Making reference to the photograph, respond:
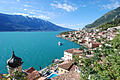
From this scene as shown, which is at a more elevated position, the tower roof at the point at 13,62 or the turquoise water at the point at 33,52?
the tower roof at the point at 13,62

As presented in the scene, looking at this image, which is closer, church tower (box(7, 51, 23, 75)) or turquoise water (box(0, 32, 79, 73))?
church tower (box(7, 51, 23, 75))

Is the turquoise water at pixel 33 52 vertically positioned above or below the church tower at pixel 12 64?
below

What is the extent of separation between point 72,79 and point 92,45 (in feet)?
129

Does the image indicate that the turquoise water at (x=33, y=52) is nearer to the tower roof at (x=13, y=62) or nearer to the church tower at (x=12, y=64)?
the church tower at (x=12, y=64)

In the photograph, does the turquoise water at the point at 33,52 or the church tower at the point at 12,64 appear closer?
the church tower at the point at 12,64

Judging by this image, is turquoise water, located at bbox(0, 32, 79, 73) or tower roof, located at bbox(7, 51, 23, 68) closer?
tower roof, located at bbox(7, 51, 23, 68)

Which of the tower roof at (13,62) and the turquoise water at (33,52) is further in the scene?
the turquoise water at (33,52)

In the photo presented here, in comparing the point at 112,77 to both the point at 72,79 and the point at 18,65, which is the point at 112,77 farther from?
the point at 18,65

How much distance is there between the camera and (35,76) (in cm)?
1596

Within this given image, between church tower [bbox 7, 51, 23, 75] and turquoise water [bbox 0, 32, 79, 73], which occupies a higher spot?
church tower [bbox 7, 51, 23, 75]

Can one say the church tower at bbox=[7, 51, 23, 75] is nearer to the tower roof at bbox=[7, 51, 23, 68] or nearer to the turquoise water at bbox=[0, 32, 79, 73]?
the tower roof at bbox=[7, 51, 23, 68]

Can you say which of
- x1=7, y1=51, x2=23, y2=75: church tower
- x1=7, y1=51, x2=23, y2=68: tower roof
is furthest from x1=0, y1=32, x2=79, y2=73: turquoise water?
x1=7, y1=51, x2=23, y2=68: tower roof

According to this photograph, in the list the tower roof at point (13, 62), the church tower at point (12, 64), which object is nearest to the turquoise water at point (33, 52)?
the church tower at point (12, 64)

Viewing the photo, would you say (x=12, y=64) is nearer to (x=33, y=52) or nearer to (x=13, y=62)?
(x=13, y=62)
